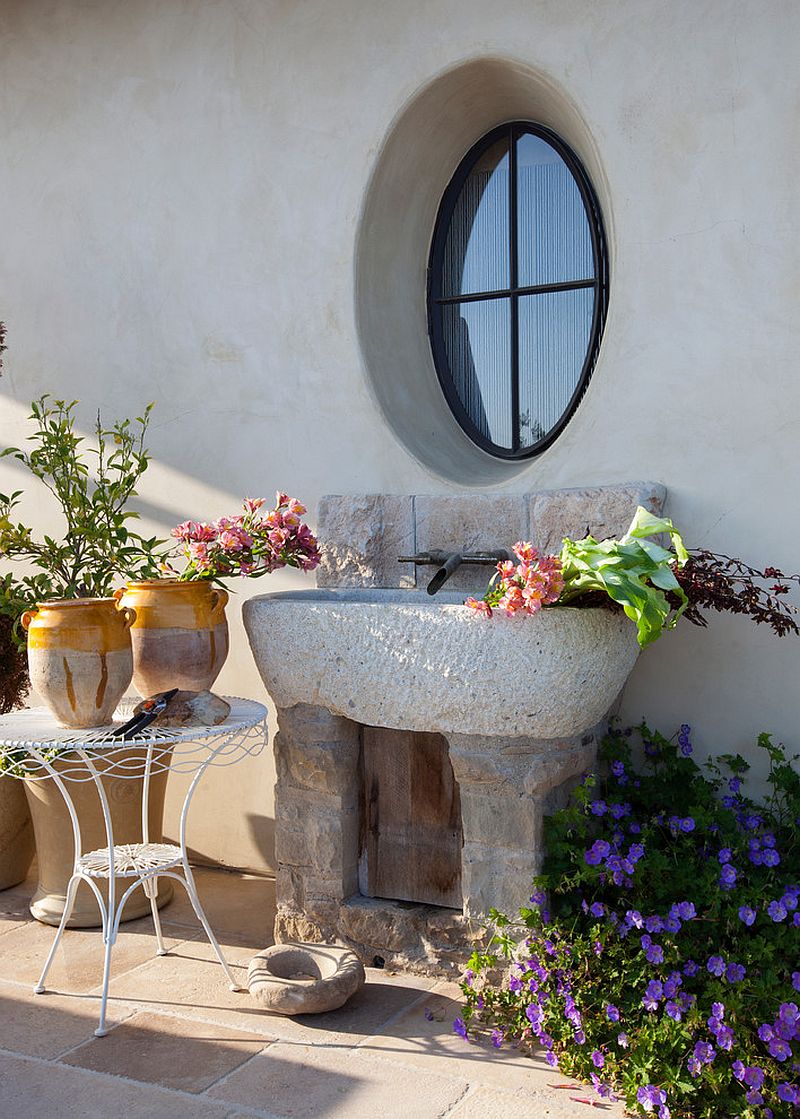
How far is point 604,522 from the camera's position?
3.03m

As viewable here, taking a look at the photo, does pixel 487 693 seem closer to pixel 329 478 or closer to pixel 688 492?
pixel 688 492

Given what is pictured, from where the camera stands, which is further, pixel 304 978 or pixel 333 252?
pixel 333 252

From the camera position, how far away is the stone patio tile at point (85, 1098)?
2312 millimetres

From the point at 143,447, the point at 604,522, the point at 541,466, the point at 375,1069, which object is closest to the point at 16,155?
the point at 143,447

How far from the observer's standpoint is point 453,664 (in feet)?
8.63

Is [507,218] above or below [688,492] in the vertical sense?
above

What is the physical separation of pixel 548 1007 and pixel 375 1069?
41cm

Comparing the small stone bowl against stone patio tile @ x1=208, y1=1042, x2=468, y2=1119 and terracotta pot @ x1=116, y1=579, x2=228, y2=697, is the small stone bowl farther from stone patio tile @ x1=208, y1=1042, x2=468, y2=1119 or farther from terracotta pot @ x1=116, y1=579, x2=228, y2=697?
terracotta pot @ x1=116, y1=579, x2=228, y2=697

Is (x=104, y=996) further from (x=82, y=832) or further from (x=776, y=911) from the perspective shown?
(x=776, y=911)

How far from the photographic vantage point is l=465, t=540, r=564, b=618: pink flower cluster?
250 cm

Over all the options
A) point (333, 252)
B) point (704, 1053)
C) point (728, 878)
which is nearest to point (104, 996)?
point (704, 1053)

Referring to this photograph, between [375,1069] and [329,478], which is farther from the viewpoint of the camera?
[329,478]

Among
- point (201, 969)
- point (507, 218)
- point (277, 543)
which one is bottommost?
point (201, 969)

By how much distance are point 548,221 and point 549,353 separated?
0.41 meters
